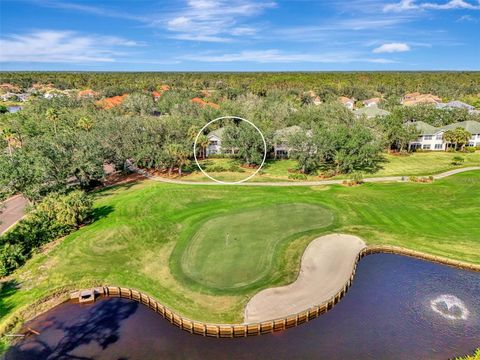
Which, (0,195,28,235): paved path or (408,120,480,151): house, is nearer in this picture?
(0,195,28,235): paved path

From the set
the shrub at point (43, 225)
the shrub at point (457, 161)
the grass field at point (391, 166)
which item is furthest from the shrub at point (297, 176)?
the shrub at point (43, 225)

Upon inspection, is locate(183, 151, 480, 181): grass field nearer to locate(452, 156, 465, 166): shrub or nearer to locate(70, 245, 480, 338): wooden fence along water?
locate(452, 156, 465, 166): shrub

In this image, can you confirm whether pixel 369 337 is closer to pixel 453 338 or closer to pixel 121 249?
pixel 453 338

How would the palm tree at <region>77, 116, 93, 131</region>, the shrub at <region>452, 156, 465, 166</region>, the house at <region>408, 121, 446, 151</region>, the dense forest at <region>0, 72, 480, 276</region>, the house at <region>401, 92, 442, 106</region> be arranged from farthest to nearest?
the house at <region>401, 92, 442, 106</region> < the house at <region>408, 121, 446, 151</region> < the palm tree at <region>77, 116, 93, 131</region> < the shrub at <region>452, 156, 465, 166</region> < the dense forest at <region>0, 72, 480, 276</region>

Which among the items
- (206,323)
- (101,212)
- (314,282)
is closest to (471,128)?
(314,282)

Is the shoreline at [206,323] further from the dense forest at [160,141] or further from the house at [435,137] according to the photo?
the house at [435,137]

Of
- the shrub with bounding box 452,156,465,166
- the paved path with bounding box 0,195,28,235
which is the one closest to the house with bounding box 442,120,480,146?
the shrub with bounding box 452,156,465,166
